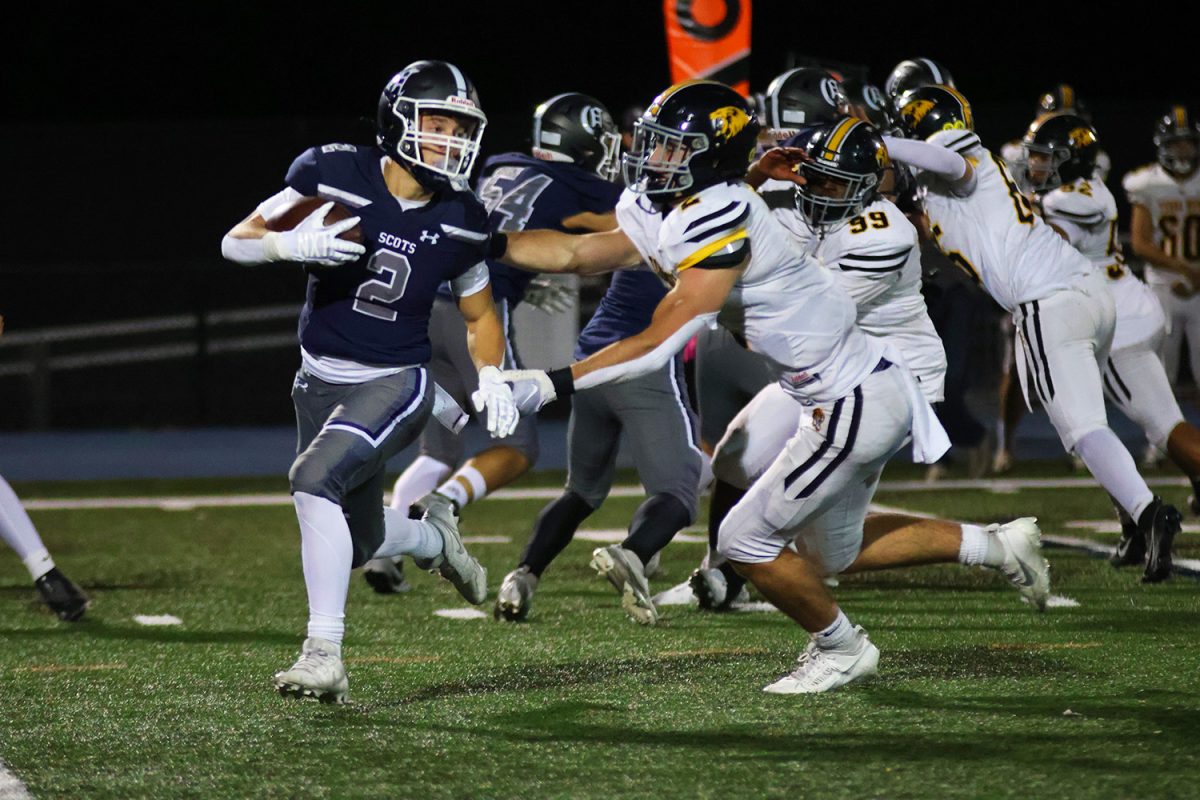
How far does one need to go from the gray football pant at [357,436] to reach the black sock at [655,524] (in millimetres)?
894

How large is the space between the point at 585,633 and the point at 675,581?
1173 millimetres

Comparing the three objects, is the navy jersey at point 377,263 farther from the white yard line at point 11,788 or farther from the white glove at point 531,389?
A: the white yard line at point 11,788

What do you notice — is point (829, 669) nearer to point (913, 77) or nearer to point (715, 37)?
point (913, 77)

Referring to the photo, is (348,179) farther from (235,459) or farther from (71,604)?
(235,459)

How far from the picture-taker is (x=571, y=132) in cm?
611

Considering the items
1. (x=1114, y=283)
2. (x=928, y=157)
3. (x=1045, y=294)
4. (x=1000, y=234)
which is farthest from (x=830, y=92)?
(x=1114, y=283)

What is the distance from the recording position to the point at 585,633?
535 centimetres

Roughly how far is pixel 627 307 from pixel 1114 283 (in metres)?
2.20

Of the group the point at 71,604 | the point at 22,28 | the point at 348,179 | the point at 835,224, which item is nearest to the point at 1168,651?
the point at 835,224

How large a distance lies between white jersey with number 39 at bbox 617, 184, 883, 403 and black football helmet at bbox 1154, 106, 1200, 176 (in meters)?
5.03

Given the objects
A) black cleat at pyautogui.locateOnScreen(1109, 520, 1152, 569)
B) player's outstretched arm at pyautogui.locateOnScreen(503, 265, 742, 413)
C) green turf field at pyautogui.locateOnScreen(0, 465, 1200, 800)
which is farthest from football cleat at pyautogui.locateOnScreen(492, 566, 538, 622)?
Result: black cleat at pyautogui.locateOnScreen(1109, 520, 1152, 569)

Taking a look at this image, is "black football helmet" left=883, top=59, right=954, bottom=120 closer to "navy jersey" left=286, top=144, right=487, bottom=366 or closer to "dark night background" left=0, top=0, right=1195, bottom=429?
"navy jersey" left=286, top=144, right=487, bottom=366

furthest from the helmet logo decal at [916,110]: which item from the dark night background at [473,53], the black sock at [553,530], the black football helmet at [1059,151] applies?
the dark night background at [473,53]

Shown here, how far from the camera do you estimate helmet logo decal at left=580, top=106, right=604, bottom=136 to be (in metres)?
6.13
